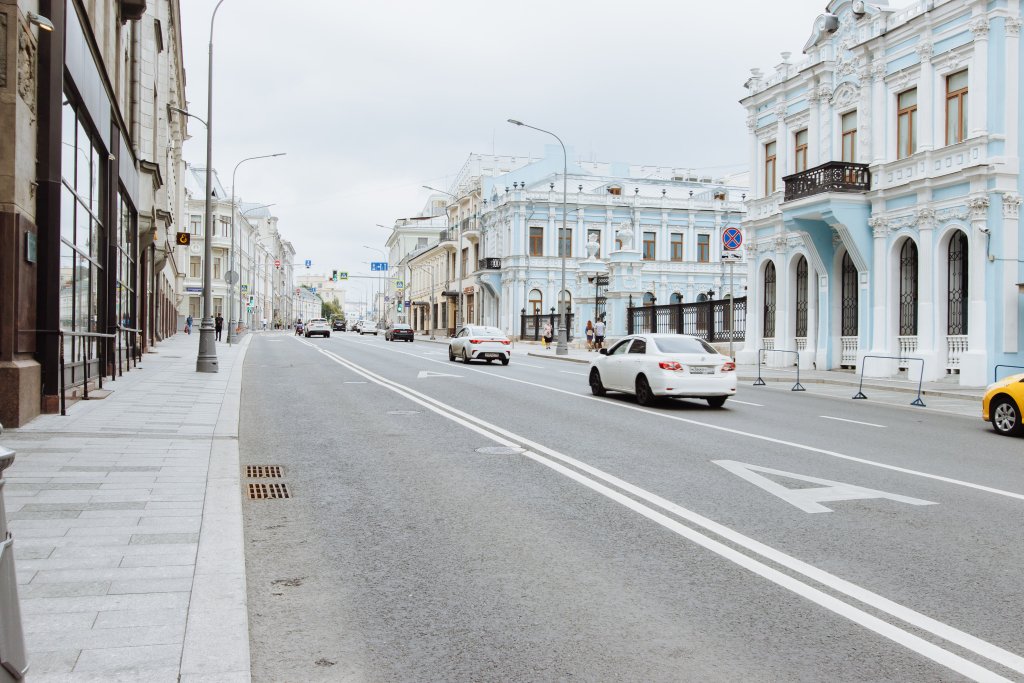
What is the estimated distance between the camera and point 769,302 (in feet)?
110

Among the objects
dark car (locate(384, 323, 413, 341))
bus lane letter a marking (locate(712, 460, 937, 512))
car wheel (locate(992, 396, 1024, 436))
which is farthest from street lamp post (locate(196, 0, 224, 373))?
dark car (locate(384, 323, 413, 341))

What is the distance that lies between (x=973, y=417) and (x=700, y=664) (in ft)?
46.9

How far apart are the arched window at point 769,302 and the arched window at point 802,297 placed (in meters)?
1.51

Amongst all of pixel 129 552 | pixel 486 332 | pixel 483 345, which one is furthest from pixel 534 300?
pixel 129 552

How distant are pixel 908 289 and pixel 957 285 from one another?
6.58 ft

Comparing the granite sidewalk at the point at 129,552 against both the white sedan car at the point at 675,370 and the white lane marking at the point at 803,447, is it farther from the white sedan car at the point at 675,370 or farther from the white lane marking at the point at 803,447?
the white sedan car at the point at 675,370

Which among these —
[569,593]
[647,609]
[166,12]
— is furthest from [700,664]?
[166,12]

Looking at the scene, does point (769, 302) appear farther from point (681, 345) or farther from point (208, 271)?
point (208, 271)

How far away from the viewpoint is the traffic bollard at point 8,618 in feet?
8.92

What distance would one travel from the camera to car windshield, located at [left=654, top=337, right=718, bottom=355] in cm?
1622

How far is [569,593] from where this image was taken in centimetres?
485

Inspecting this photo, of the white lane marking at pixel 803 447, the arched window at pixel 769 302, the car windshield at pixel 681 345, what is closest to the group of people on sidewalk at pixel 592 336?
the arched window at pixel 769 302

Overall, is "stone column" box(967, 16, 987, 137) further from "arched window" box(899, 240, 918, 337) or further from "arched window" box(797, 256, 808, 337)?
"arched window" box(797, 256, 808, 337)

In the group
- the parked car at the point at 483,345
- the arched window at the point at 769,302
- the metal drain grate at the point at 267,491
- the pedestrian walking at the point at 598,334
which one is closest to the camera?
the metal drain grate at the point at 267,491
